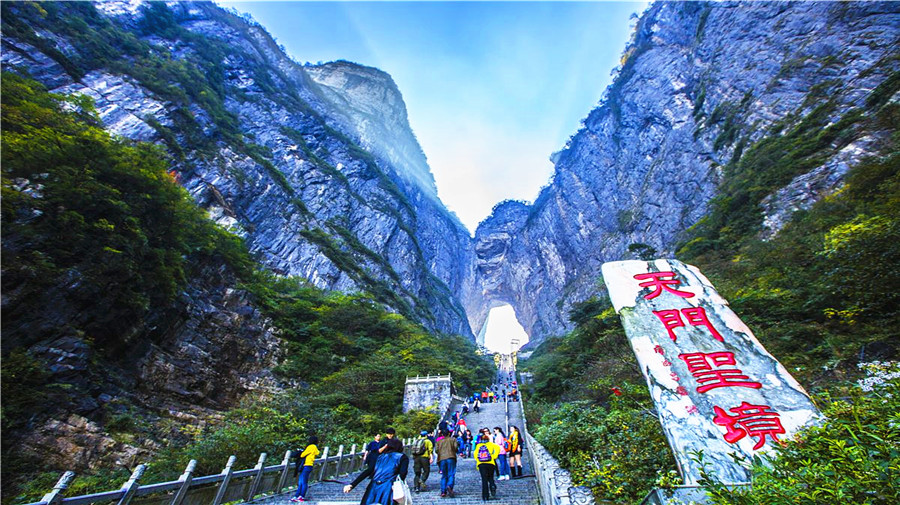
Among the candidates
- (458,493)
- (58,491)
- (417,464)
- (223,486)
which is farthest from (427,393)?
(58,491)

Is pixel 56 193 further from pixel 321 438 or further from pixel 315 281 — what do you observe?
pixel 315 281

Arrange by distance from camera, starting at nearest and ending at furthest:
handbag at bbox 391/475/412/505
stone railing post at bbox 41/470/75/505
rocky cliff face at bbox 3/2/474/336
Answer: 1. handbag at bbox 391/475/412/505
2. stone railing post at bbox 41/470/75/505
3. rocky cliff face at bbox 3/2/474/336

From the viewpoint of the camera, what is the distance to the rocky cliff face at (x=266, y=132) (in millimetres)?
19656

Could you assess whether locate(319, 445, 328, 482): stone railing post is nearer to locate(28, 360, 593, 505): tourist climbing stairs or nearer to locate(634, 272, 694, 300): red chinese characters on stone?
locate(28, 360, 593, 505): tourist climbing stairs

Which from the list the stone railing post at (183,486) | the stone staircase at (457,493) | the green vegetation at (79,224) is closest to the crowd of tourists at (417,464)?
the stone staircase at (457,493)

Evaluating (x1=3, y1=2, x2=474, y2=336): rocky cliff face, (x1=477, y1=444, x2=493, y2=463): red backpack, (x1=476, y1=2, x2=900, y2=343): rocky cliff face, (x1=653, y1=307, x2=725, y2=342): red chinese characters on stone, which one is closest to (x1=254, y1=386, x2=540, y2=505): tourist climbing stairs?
(x1=477, y1=444, x2=493, y2=463): red backpack

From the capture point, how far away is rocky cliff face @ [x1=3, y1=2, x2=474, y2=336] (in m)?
19.7

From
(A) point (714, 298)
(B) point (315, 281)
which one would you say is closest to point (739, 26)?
(A) point (714, 298)

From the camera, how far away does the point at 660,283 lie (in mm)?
4586

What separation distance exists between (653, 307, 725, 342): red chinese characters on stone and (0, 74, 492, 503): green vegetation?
676cm

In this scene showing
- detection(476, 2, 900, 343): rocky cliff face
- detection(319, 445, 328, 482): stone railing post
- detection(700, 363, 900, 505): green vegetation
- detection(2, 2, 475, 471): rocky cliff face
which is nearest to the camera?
detection(700, 363, 900, 505): green vegetation

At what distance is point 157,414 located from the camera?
8.81 meters

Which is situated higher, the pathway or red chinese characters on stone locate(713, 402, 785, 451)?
red chinese characters on stone locate(713, 402, 785, 451)

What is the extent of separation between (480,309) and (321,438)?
48.9m
